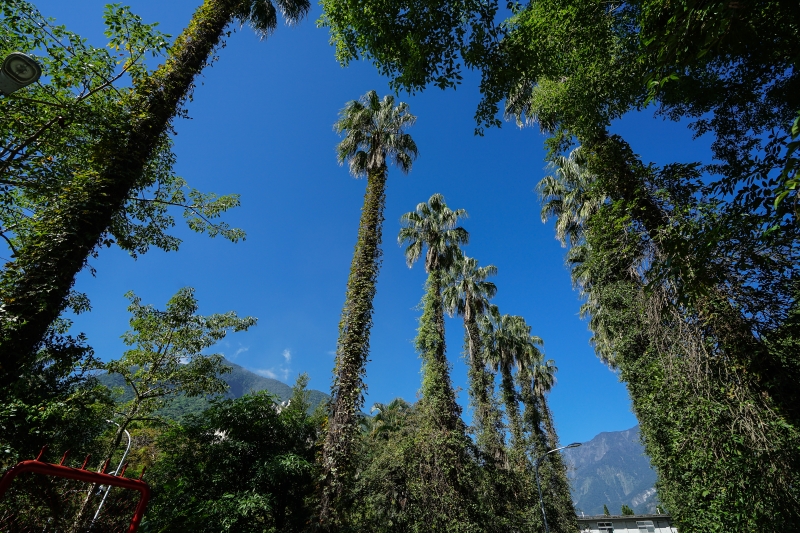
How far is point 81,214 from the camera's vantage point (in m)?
4.75

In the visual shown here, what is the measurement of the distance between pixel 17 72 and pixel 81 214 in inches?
86.0

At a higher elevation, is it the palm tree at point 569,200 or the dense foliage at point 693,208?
the palm tree at point 569,200

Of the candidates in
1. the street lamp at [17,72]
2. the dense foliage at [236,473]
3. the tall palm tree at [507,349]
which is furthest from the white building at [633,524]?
the street lamp at [17,72]

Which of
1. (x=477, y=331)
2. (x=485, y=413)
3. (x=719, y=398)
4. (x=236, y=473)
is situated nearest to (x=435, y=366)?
(x=485, y=413)

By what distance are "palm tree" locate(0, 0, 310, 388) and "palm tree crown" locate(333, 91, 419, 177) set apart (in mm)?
6771

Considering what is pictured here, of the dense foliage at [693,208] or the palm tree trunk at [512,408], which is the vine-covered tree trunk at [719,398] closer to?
the dense foliage at [693,208]

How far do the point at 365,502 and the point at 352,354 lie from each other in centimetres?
570

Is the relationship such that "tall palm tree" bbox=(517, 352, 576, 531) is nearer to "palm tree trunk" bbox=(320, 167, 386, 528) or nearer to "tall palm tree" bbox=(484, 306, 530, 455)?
"tall palm tree" bbox=(484, 306, 530, 455)

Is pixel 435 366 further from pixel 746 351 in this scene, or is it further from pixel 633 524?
pixel 633 524

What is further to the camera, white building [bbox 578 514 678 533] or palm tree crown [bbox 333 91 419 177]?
white building [bbox 578 514 678 533]

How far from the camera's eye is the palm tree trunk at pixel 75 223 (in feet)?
13.1

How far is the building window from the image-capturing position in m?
35.5

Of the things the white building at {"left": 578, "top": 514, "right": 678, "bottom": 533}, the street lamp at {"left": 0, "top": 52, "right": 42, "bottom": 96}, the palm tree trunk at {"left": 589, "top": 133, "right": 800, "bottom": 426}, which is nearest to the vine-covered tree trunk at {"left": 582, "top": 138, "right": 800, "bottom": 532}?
the palm tree trunk at {"left": 589, "top": 133, "right": 800, "bottom": 426}

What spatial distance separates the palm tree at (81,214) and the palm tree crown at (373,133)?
6771 mm
